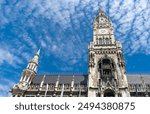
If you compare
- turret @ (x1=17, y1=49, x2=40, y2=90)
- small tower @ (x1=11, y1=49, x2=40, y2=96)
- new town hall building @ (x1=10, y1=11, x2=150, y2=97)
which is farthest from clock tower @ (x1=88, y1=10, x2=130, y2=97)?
turret @ (x1=17, y1=49, x2=40, y2=90)

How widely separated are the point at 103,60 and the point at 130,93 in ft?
31.5

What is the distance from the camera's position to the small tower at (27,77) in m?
40.8

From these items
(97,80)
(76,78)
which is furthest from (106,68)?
(76,78)

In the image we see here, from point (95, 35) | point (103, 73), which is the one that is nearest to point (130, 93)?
point (103, 73)

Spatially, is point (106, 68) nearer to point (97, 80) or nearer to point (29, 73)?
point (97, 80)

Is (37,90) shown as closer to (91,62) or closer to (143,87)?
(91,62)

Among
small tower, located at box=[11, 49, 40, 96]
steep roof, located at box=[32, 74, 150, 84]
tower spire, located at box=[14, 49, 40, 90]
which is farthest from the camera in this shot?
steep roof, located at box=[32, 74, 150, 84]

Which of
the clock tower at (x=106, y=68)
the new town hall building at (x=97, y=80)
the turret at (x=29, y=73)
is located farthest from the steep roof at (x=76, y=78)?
the clock tower at (x=106, y=68)

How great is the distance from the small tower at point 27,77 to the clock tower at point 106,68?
49.0 feet

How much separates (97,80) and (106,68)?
375 cm

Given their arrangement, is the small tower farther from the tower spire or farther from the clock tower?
the clock tower

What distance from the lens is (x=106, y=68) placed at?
1639 inches

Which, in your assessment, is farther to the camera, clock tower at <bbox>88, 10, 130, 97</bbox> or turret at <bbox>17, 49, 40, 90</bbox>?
turret at <bbox>17, 49, 40, 90</bbox>

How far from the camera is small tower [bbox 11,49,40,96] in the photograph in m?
40.8
